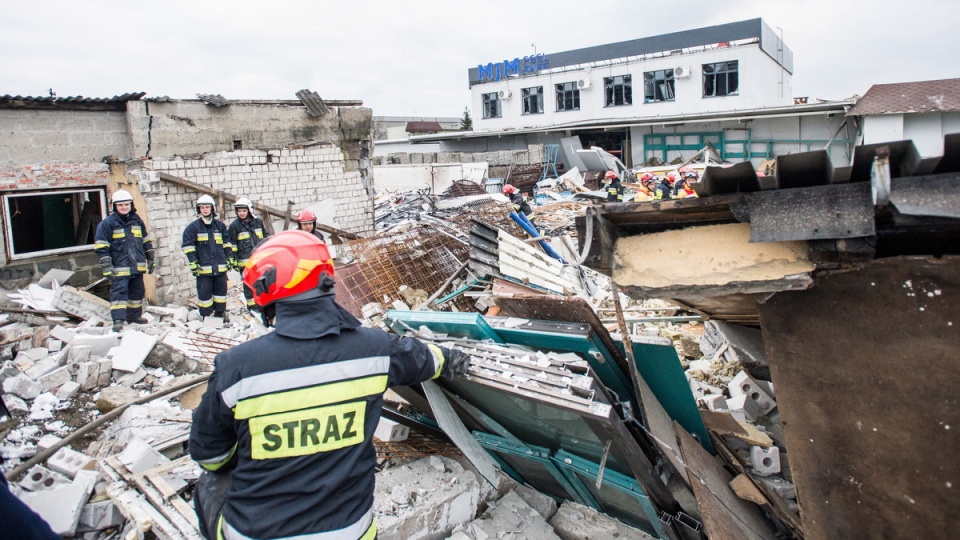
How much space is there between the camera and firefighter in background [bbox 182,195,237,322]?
8.16 meters

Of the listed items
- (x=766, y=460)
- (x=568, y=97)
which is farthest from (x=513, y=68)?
(x=766, y=460)

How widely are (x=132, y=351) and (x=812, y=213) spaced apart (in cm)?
652

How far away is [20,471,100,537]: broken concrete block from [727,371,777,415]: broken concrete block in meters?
4.57

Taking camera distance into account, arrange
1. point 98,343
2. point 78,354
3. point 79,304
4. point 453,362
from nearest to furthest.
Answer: point 453,362
point 78,354
point 98,343
point 79,304

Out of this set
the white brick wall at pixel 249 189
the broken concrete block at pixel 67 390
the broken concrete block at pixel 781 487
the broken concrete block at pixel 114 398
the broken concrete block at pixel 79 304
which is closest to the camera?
the broken concrete block at pixel 781 487

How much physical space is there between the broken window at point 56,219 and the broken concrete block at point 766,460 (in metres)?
9.66

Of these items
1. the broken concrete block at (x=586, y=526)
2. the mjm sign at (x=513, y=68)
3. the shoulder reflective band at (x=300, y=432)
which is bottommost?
the broken concrete block at (x=586, y=526)

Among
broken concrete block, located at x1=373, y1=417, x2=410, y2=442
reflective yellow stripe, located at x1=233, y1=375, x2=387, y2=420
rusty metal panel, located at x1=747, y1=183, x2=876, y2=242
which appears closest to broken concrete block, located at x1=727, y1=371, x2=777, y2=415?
broken concrete block, located at x1=373, y1=417, x2=410, y2=442

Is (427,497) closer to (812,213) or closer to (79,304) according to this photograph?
(812,213)

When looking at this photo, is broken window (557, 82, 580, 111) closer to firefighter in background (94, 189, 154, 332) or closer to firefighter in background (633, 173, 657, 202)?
firefighter in background (633, 173, 657, 202)

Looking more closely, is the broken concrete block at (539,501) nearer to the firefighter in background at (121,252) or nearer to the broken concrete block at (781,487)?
the broken concrete block at (781,487)

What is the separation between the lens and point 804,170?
6.17 ft

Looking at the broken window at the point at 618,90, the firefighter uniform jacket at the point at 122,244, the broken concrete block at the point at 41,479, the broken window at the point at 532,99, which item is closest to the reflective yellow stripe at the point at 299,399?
the broken concrete block at the point at 41,479

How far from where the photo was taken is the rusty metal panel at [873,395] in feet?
6.58
